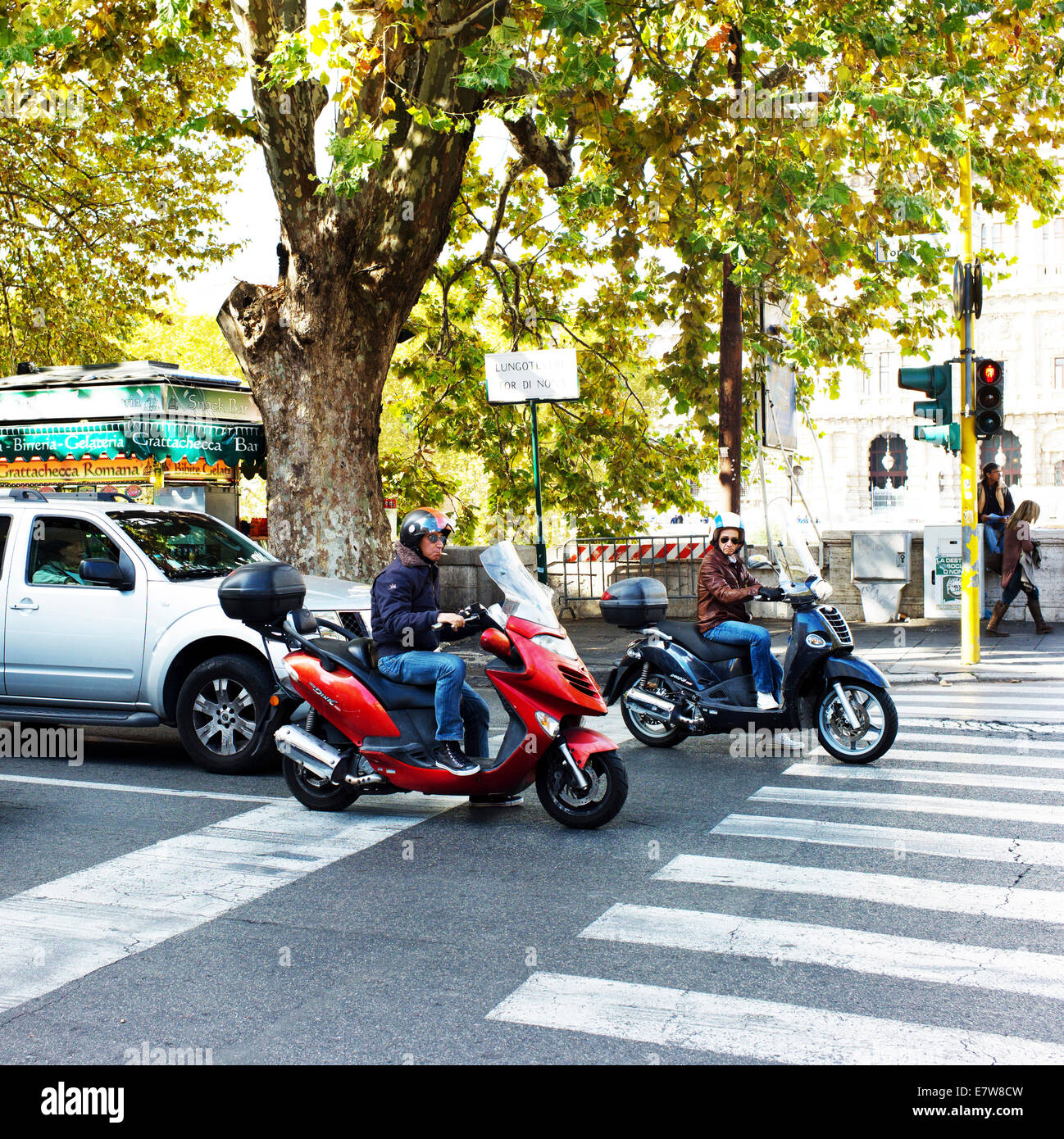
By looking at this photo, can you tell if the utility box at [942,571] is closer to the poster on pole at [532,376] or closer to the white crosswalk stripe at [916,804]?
the poster on pole at [532,376]

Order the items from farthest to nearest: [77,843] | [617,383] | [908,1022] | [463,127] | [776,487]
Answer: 1. [776,487]
2. [617,383]
3. [463,127]
4. [77,843]
5. [908,1022]

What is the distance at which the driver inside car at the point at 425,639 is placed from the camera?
6.77 metres

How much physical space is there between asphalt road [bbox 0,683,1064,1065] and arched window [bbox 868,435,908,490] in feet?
232

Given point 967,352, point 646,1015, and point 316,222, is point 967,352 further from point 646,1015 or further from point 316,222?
point 646,1015

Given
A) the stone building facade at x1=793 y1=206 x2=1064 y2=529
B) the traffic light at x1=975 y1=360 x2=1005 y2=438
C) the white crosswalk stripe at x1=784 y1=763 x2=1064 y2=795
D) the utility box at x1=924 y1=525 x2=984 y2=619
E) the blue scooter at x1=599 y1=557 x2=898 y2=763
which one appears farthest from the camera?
the stone building facade at x1=793 y1=206 x2=1064 y2=529

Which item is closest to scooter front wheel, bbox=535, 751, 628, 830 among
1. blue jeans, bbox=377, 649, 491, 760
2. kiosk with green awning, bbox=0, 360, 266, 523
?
blue jeans, bbox=377, 649, 491, 760

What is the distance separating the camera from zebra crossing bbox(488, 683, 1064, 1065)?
13.0 feet

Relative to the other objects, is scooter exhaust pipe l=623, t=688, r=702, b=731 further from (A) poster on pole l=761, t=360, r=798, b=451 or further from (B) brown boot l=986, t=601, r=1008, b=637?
(B) brown boot l=986, t=601, r=1008, b=637

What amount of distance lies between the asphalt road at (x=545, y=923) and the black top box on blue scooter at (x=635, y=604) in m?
1.01

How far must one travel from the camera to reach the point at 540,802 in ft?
23.4

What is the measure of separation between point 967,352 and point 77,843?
33.4 feet

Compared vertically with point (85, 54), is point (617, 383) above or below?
below

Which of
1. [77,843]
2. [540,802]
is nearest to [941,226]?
[540,802]

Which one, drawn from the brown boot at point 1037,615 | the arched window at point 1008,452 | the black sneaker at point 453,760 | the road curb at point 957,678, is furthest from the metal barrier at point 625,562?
the arched window at point 1008,452
